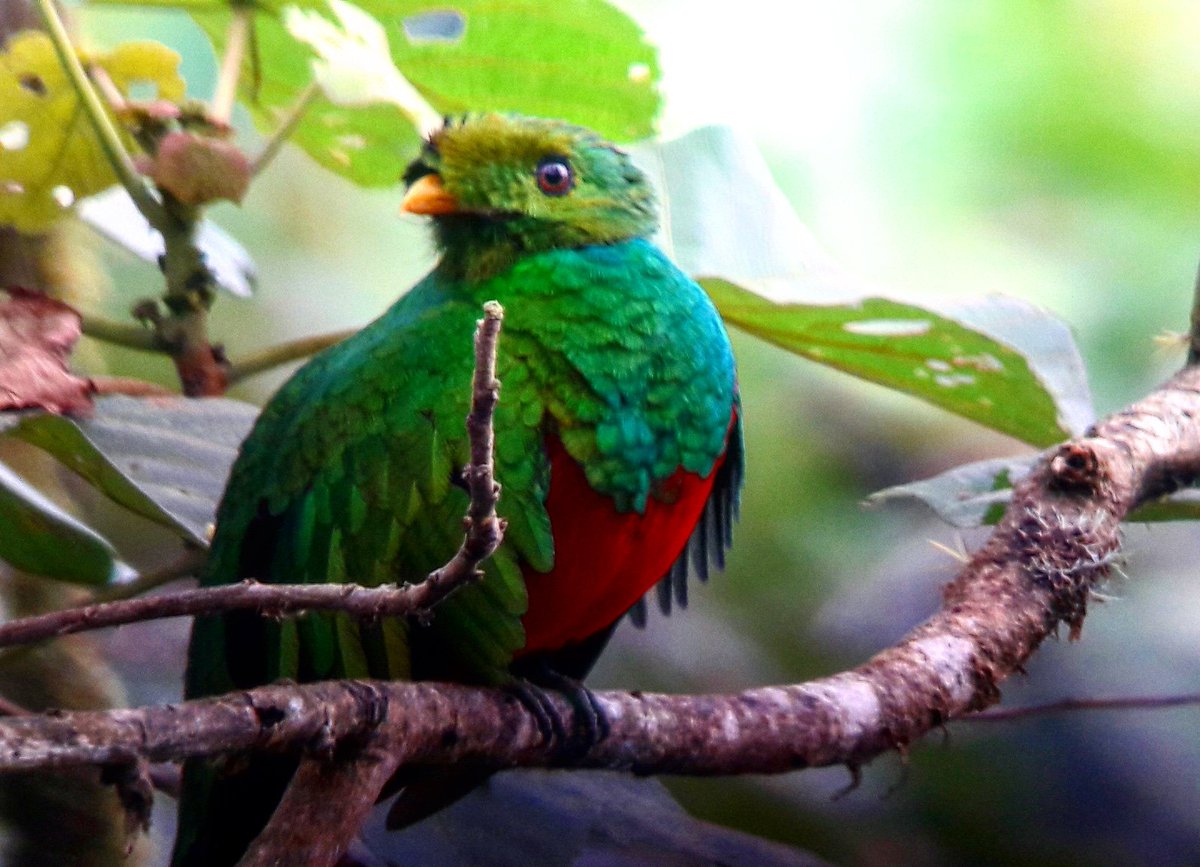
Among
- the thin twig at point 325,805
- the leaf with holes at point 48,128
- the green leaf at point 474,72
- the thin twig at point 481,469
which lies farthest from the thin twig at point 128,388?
the thin twig at point 481,469

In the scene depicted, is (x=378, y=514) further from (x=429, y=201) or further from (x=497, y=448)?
(x=429, y=201)

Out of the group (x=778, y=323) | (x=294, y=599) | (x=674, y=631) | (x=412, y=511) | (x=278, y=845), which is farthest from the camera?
(x=674, y=631)

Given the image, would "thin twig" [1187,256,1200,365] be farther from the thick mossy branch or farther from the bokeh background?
the bokeh background

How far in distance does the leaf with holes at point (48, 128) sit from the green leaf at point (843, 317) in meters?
0.58

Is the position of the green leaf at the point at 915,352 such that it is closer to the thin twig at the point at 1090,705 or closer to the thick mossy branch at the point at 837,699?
the thick mossy branch at the point at 837,699

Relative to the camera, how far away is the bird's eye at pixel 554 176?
3.94 ft

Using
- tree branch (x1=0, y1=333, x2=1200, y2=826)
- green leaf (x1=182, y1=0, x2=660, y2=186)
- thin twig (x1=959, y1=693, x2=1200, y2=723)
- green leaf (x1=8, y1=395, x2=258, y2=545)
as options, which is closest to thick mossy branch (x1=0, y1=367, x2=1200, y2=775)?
tree branch (x1=0, y1=333, x2=1200, y2=826)

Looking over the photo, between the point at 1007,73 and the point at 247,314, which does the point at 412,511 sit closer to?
the point at 247,314

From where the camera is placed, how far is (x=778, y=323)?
1.42m

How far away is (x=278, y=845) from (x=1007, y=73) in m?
2.04

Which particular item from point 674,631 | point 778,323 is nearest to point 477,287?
point 778,323

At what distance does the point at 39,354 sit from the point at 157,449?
14 centimetres

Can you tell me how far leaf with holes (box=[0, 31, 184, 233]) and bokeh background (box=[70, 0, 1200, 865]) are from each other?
72 cm

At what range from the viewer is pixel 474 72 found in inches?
61.0
